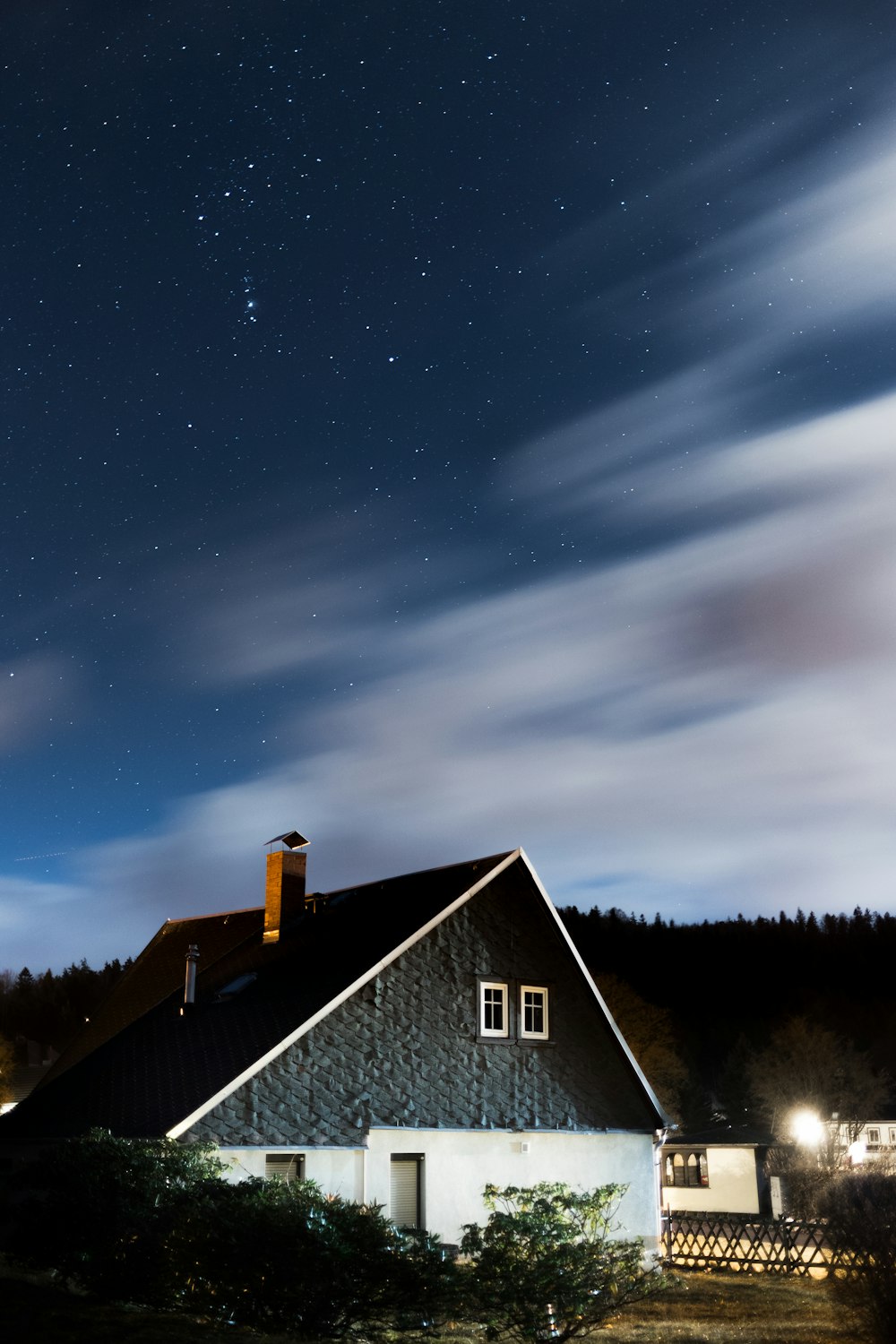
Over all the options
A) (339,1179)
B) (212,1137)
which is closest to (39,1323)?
(212,1137)

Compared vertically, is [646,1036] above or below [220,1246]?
above

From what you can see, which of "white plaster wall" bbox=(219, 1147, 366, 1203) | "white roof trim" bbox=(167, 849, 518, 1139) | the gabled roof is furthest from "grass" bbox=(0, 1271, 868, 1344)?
the gabled roof

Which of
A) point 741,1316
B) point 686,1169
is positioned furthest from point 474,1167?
point 686,1169

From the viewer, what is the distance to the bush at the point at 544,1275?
14.5 metres

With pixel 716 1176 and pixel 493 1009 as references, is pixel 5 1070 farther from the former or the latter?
pixel 493 1009

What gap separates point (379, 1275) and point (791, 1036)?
71822mm

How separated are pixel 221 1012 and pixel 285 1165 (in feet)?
13.7

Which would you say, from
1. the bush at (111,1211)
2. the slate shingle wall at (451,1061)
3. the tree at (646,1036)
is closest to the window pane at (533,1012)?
the slate shingle wall at (451,1061)

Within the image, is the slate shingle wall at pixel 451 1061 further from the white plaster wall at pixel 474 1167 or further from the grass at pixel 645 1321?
the grass at pixel 645 1321

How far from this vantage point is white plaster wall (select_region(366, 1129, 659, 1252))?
74.5 ft

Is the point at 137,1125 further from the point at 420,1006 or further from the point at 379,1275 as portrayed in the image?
the point at 379,1275

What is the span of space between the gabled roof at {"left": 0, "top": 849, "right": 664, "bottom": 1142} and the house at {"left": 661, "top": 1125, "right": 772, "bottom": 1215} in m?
13.6

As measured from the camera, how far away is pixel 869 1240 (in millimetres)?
16031

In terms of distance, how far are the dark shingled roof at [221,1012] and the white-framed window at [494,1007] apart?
1.93 m
